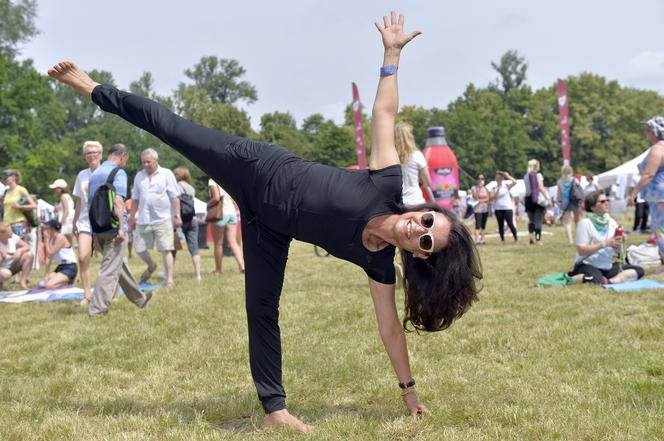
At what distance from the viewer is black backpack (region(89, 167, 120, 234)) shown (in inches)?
296

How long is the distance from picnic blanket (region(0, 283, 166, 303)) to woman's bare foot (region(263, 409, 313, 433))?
6737 mm

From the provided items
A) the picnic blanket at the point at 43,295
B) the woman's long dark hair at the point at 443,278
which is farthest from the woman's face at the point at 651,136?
the picnic blanket at the point at 43,295

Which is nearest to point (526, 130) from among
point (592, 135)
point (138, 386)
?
point (592, 135)

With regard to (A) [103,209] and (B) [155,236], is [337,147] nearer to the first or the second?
(B) [155,236]

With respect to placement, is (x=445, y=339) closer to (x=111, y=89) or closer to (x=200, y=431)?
(x=200, y=431)

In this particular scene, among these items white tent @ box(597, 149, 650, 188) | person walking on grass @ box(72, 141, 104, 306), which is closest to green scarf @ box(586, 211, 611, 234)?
person walking on grass @ box(72, 141, 104, 306)

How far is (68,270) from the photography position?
10922mm

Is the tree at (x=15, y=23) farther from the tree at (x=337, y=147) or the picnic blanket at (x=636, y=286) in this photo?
the picnic blanket at (x=636, y=286)

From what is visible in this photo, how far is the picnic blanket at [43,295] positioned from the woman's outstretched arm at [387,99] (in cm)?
741

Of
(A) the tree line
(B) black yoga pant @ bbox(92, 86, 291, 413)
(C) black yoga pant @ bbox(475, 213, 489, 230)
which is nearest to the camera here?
(B) black yoga pant @ bbox(92, 86, 291, 413)

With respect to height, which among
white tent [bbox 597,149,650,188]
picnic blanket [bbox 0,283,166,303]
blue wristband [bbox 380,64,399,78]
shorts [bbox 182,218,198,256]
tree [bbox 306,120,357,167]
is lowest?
picnic blanket [bbox 0,283,166,303]

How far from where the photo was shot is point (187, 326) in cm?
669

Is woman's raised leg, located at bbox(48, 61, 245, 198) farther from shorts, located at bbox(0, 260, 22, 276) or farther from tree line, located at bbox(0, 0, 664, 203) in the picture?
tree line, located at bbox(0, 0, 664, 203)

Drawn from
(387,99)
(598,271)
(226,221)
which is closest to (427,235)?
(387,99)
